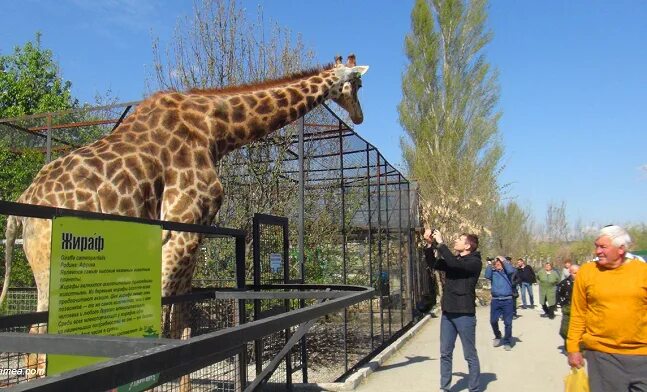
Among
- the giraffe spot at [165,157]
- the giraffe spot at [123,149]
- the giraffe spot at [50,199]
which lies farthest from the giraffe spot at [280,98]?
the giraffe spot at [50,199]

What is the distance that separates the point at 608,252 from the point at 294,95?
3.52 metres

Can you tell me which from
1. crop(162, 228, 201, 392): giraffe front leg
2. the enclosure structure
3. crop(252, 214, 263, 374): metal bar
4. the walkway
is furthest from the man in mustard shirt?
the enclosure structure

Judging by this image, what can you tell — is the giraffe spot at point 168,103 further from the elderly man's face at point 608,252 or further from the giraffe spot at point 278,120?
the elderly man's face at point 608,252

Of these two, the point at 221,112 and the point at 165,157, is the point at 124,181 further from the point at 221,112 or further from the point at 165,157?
the point at 221,112

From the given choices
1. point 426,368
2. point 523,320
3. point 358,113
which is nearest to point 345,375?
point 426,368

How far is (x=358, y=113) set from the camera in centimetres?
743

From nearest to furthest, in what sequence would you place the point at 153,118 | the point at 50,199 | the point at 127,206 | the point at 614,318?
the point at 50,199
the point at 614,318
the point at 127,206
the point at 153,118

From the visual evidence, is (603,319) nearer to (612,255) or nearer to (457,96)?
(612,255)

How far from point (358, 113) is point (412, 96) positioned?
17.8 metres

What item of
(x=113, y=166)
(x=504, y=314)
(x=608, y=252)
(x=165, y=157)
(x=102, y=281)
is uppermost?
(x=165, y=157)

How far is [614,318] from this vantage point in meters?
4.41

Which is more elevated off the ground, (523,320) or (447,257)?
(447,257)

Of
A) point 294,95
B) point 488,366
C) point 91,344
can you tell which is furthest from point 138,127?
point 488,366

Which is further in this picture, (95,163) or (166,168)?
(166,168)
